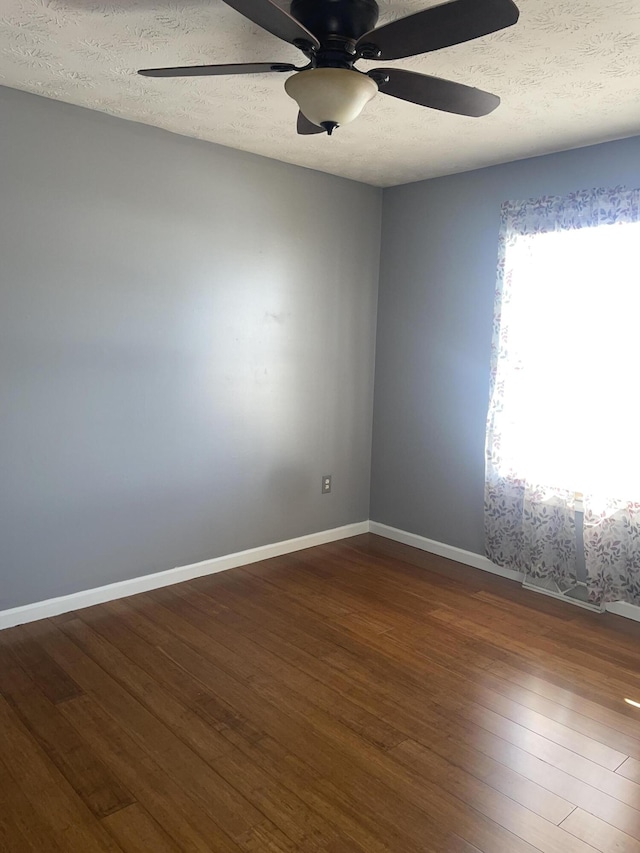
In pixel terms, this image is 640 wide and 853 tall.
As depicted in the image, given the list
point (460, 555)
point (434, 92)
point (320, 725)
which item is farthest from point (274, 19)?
point (460, 555)

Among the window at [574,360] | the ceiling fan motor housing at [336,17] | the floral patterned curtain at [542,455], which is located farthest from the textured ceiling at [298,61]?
the window at [574,360]

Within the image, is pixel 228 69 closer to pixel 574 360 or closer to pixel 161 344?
pixel 161 344

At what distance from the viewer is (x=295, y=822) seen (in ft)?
6.15

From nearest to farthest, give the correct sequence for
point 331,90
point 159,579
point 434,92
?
point 331,90, point 434,92, point 159,579

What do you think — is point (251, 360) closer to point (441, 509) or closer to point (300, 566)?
point (300, 566)

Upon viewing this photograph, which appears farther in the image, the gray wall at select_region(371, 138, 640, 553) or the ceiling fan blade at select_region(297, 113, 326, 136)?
the gray wall at select_region(371, 138, 640, 553)

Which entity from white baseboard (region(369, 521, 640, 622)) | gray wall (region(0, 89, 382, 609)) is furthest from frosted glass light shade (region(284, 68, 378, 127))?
white baseboard (region(369, 521, 640, 622))

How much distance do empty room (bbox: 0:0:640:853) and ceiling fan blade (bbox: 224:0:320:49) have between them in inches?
0.9

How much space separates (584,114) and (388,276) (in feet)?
5.77

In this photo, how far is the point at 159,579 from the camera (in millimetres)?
3521

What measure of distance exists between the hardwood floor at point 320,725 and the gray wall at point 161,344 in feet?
1.41

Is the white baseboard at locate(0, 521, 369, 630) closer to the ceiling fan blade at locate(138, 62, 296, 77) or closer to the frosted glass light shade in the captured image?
the ceiling fan blade at locate(138, 62, 296, 77)

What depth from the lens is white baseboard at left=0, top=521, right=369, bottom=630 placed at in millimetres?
3061

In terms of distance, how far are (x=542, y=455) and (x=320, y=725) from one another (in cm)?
194
